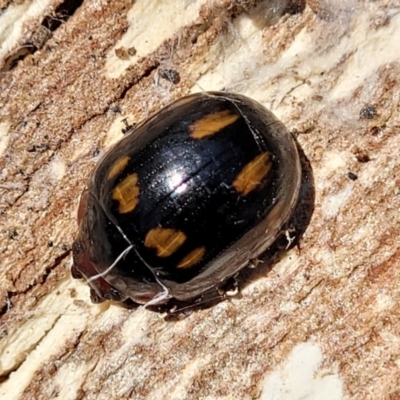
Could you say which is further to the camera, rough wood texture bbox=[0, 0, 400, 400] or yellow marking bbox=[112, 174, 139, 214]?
rough wood texture bbox=[0, 0, 400, 400]

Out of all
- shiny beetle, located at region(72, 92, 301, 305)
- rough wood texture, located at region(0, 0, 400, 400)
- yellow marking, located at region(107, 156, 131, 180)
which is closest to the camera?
shiny beetle, located at region(72, 92, 301, 305)

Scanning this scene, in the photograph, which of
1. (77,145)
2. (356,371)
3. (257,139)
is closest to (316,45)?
(257,139)

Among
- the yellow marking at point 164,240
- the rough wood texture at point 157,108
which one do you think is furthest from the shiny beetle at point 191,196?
the rough wood texture at point 157,108

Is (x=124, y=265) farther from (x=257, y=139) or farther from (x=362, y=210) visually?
(x=362, y=210)

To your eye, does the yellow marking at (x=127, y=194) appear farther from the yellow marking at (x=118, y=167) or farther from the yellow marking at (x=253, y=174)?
the yellow marking at (x=253, y=174)

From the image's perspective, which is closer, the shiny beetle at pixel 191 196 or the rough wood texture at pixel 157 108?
the shiny beetle at pixel 191 196

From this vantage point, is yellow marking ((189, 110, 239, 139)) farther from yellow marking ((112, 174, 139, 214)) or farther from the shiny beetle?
yellow marking ((112, 174, 139, 214))

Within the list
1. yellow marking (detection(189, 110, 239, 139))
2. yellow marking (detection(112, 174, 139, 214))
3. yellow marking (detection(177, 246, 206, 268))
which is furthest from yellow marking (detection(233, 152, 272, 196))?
yellow marking (detection(112, 174, 139, 214))
